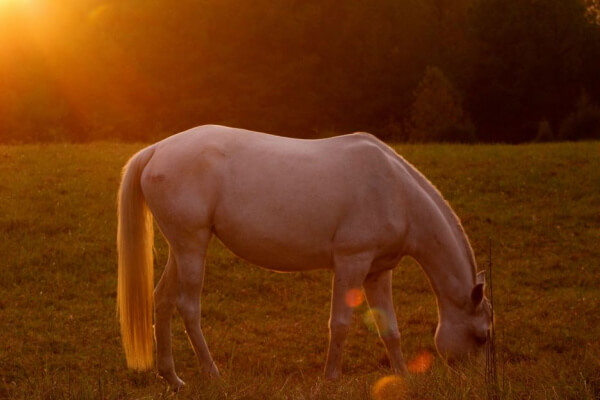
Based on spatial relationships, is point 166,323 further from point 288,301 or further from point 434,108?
point 434,108

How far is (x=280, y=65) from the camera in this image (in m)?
36.6

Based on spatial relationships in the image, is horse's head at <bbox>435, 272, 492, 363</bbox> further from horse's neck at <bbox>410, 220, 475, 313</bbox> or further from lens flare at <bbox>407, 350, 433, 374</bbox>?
lens flare at <bbox>407, 350, 433, 374</bbox>

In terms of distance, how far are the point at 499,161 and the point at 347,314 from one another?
11.1m

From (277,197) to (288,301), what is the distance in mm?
4035

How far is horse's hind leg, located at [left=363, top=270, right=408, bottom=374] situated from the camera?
6336 mm

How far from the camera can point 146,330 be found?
6.07 metres

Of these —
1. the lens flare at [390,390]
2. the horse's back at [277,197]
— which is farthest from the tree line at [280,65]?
the lens flare at [390,390]

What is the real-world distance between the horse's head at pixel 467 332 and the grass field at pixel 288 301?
209 millimetres

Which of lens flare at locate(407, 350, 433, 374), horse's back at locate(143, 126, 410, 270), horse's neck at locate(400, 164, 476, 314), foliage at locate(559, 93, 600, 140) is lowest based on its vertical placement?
foliage at locate(559, 93, 600, 140)

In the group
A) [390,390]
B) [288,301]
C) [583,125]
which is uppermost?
[390,390]

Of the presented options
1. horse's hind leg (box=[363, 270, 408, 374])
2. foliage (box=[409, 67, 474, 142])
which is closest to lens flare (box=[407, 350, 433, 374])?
horse's hind leg (box=[363, 270, 408, 374])

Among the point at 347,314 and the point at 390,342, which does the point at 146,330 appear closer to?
the point at 347,314

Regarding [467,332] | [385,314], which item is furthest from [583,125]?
[467,332]

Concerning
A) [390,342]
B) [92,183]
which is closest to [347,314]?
[390,342]
